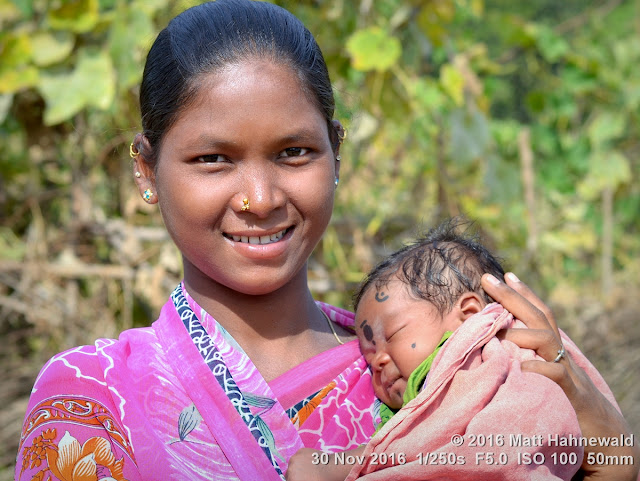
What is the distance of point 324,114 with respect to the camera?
161 centimetres

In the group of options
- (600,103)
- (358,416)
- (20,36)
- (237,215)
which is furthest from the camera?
(600,103)

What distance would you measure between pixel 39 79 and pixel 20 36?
205mm

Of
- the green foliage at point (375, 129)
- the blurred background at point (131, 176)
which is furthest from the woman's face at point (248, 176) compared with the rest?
the blurred background at point (131, 176)

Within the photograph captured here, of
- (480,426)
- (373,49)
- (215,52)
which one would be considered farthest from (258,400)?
(373,49)

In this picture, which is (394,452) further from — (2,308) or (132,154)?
(2,308)

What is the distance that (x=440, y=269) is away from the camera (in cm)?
164

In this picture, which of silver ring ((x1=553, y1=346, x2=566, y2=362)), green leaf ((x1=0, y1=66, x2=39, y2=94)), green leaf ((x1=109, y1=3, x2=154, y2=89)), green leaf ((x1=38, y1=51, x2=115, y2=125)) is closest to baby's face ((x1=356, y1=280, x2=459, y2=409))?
silver ring ((x1=553, y1=346, x2=566, y2=362))

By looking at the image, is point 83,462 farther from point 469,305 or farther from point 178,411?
point 469,305

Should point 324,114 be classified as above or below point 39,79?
above

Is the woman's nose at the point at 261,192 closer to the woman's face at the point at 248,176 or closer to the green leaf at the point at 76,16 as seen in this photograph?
the woman's face at the point at 248,176

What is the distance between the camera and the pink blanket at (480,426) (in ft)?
4.26

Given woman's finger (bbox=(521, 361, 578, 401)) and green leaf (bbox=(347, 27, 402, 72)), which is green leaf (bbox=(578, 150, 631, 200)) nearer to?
green leaf (bbox=(347, 27, 402, 72))

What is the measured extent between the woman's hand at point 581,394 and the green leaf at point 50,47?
107 inches

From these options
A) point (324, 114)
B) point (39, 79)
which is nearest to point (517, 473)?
point (324, 114)
